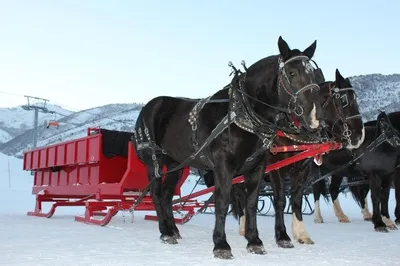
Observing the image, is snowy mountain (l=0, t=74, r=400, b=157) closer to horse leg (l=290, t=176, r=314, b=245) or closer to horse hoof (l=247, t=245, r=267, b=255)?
horse leg (l=290, t=176, r=314, b=245)

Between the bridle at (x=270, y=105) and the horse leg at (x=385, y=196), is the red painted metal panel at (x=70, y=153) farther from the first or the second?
the horse leg at (x=385, y=196)

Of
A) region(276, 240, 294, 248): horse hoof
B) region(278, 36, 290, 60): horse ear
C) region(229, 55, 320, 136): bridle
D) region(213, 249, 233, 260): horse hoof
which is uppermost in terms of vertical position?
region(278, 36, 290, 60): horse ear

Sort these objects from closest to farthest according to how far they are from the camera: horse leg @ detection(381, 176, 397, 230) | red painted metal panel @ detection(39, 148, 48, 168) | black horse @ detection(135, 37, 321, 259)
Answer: black horse @ detection(135, 37, 321, 259), horse leg @ detection(381, 176, 397, 230), red painted metal panel @ detection(39, 148, 48, 168)

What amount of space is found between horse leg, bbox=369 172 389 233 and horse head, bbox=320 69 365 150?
64.3 inches

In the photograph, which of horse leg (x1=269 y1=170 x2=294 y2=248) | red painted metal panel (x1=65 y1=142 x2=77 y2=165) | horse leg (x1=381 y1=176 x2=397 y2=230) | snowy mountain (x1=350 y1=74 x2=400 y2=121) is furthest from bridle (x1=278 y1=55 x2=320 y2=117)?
snowy mountain (x1=350 y1=74 x2=400 y2=121)

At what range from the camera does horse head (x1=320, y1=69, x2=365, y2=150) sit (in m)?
6.78

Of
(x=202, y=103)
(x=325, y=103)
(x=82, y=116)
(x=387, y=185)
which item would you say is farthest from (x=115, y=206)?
(x=82, y=116)

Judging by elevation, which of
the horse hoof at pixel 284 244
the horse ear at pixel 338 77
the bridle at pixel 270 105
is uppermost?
the horse ear at pixel 338 77

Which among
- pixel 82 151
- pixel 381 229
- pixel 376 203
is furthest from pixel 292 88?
pixel 82 151

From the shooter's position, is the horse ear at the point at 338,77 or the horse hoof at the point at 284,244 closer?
the horse hoof at the point at 284,244

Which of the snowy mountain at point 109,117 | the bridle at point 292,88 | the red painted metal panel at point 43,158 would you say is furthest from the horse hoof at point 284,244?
the snowy mountain at point 109,117

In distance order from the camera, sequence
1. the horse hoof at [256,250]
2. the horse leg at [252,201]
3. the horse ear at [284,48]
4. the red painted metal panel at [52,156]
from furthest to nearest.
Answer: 1. the red painted metal panel at [52,156]
2. the horse leg at [252,201]
3. the horse hoof at [256,250]
4. the horse ear at [284,48]

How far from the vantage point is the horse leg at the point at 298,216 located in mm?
6086

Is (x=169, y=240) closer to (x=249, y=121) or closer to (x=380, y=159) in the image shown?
(x=249, y=121)
